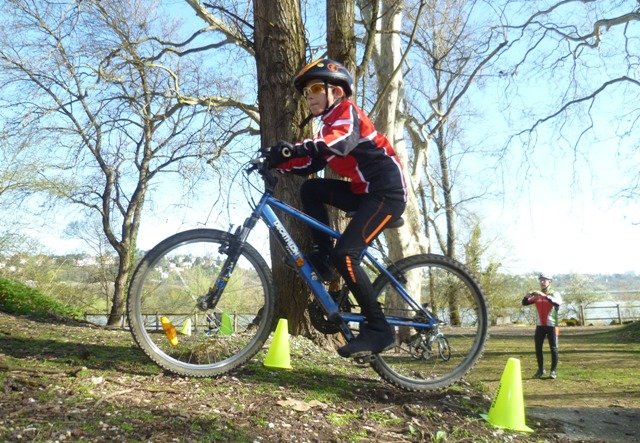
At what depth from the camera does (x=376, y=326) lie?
4.08 m

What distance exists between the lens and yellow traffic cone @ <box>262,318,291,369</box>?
4402 millimetres

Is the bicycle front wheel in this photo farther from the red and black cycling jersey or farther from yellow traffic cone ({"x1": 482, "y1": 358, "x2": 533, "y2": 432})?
yellow traffic cone ({"x1": 482, "y1": 358, "x2": 533, "y2": 432})

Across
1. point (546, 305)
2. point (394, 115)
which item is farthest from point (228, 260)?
point (394, 115)

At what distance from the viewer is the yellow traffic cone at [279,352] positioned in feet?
14.4

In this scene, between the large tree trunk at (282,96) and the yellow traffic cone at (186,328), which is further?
the large tree trunk at (282,96)

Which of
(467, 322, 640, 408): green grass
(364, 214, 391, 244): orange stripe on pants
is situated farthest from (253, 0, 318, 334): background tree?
(467, 322, 640, 408): green grass

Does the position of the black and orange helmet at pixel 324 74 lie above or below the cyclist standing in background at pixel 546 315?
above

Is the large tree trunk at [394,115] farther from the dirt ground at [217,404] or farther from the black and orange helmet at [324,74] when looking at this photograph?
the black and orange helmet at [324,74]

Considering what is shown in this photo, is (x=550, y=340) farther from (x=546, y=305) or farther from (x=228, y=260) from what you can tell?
(x=228, y=260)

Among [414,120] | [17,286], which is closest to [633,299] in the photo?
[414,120]

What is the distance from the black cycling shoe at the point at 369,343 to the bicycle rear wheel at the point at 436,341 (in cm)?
24

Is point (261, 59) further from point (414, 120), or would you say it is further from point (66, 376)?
point (414, 120)

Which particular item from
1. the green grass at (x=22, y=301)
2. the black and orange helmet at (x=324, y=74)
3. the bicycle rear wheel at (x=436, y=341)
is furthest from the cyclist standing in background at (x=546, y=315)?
the green grass at (x=22, y=301)

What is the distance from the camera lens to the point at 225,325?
4.35m
